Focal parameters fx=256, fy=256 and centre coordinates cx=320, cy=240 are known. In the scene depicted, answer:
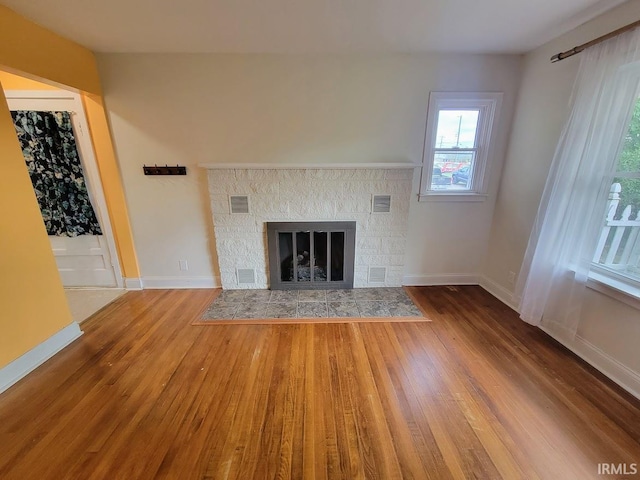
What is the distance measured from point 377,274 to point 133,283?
2.93m

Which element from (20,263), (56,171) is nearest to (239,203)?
(20,263)

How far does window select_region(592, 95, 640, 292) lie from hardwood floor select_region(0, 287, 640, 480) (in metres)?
0.71

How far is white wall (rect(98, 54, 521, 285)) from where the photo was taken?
2.56 meters

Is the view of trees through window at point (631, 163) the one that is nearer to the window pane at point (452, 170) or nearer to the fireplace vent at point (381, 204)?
the window pane at point (452, 170)

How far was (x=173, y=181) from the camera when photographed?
9.25 ft

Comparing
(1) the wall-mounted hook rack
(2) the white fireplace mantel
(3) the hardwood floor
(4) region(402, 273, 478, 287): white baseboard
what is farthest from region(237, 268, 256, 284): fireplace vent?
(4) region(402, 273, 478, 287): white baseboard

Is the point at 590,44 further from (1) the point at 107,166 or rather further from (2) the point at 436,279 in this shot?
(1) the point at 107,166

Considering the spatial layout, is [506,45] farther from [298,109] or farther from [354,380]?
[354,380]

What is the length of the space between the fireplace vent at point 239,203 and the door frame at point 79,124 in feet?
4.57

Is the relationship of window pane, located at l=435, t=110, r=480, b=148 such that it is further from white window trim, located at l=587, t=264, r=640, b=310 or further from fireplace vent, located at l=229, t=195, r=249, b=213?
fireplace vent, located at l=229, t=195, r=249, b=213

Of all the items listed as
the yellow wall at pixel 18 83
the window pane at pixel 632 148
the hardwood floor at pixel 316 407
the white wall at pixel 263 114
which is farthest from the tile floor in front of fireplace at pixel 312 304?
the yellow wall at pixel 18 83

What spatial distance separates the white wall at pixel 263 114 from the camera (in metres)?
2.56

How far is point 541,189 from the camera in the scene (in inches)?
92.4

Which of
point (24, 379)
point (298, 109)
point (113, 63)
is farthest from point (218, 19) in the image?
point (24, 379)
